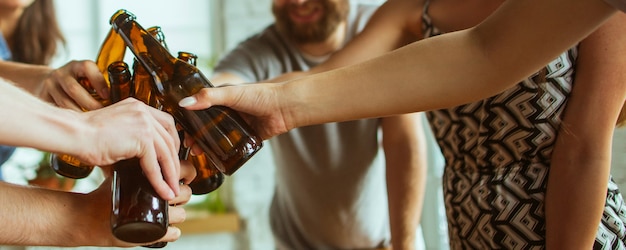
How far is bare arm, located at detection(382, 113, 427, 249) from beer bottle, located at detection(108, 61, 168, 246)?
0.63 m

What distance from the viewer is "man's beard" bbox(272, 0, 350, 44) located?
172 cm

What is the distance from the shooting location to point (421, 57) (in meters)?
0.82

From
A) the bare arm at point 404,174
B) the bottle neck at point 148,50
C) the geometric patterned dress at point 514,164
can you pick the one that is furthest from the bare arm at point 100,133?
the bare arm at point 404,174

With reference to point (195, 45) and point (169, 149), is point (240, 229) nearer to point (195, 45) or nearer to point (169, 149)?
point (195, 45)

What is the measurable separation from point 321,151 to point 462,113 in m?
0.74

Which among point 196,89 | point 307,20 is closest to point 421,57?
point 196,89

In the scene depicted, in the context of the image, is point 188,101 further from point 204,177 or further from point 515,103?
point 515,103

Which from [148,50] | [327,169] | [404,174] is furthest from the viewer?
[327,169]

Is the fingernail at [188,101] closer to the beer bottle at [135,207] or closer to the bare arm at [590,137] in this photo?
the beer bottle at [135,207]

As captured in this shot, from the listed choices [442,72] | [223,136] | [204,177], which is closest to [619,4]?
[442,72]

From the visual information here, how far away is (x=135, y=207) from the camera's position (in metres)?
0.75

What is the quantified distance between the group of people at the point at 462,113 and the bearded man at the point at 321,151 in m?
0.55

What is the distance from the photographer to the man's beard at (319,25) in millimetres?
1725

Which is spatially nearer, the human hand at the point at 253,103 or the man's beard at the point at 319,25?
the human hand at the point at 253,103
